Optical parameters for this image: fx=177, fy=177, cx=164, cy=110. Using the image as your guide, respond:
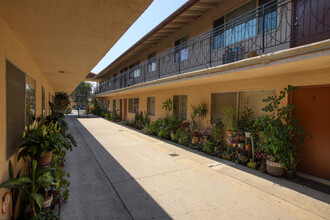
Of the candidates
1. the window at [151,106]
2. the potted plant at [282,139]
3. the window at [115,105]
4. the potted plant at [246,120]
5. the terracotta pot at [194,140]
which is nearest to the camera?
the potted plant at [282,139]

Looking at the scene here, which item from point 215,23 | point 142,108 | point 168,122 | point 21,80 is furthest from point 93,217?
point 142,108

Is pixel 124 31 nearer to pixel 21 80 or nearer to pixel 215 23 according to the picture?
pixel 21 80

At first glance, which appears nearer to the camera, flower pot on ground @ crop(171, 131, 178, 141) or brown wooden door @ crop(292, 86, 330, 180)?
brown wooden door @ crop(292, 86, 330, 180)

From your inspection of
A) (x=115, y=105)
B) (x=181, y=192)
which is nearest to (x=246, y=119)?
(x=181, y=192)

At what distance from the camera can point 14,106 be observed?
2832mm

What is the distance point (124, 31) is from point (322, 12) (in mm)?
5115

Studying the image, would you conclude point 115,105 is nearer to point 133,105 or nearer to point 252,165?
point 133,105

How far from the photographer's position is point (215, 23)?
753cm

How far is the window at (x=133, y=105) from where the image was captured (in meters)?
15.4

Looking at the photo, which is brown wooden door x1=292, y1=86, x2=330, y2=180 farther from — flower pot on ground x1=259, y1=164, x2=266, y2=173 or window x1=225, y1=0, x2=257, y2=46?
window x1=225, y1=0, x2=257, y2=46

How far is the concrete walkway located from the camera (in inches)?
124

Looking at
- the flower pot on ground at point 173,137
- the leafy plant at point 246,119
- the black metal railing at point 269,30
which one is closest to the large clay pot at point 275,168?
the leafy plant at point 246,119

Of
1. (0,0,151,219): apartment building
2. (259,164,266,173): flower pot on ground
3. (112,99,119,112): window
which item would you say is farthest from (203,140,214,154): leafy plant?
(112,99,119,112): window

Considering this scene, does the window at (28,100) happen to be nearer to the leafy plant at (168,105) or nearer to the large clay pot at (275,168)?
the large clay pot at (275,168)
